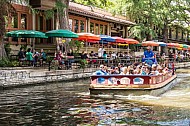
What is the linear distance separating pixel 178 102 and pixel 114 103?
8.27ft

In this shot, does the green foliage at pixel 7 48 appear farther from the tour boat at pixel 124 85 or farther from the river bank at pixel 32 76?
the tour boat at pixel 124 85

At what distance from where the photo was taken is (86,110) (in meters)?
11.8

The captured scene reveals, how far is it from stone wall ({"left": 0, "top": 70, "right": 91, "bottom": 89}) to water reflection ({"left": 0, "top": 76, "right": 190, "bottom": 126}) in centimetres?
261

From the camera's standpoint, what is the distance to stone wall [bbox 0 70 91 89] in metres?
18.2

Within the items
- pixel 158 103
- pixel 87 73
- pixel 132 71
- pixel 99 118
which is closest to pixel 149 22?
pixel 87 73

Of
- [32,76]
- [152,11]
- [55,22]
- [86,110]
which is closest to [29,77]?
[32,76]

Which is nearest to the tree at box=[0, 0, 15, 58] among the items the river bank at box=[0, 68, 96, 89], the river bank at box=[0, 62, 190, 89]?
the river bank at box=[0, 62, 190, 89]

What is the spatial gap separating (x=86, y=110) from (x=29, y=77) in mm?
8453

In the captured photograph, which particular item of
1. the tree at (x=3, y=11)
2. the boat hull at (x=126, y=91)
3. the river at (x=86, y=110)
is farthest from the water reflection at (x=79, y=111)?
the tree at (x=3, y=11)

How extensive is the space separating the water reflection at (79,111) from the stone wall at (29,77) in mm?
2608

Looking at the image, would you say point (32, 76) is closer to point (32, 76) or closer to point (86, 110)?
point (32, 76)

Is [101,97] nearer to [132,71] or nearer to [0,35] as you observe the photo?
[132,71]

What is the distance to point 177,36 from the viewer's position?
2872 inches

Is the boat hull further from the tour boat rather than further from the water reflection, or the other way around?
the water reflection
